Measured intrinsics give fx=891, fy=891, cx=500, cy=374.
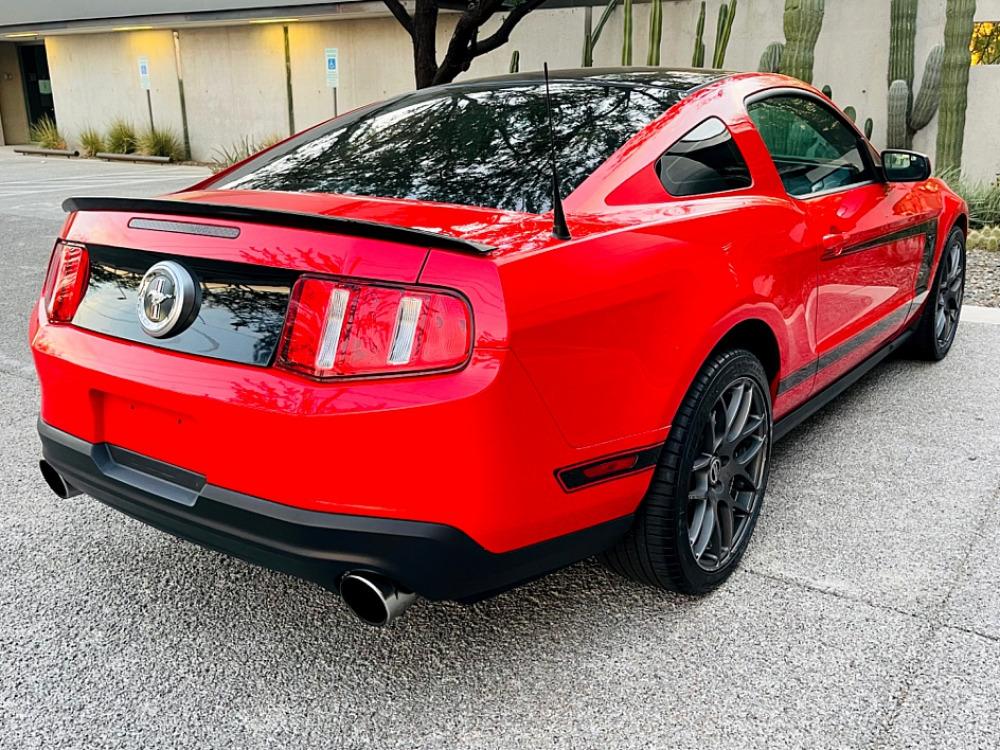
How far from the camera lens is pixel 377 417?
1.82 metres

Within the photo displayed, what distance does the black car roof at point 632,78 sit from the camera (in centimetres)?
285

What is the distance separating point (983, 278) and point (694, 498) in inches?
227

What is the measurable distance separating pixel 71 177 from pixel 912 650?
1695 cm

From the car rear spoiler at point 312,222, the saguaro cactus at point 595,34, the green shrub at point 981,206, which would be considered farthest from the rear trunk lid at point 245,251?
the saguaro cactus at point 595,34

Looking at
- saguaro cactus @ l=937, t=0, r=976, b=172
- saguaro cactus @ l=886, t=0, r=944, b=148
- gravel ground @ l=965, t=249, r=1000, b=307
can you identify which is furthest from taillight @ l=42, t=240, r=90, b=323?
saguaro cactus @ l=886, t=0, r=944, b=148

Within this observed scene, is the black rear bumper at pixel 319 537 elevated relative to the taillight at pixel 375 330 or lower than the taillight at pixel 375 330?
lower

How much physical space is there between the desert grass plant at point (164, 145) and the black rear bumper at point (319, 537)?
62.5 ft

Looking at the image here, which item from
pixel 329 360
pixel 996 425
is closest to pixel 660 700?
pixel 329 360

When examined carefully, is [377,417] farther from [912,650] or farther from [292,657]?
[912,650]

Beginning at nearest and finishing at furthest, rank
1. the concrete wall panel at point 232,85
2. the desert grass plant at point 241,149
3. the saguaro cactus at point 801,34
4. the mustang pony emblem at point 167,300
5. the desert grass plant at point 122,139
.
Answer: the mustang pony emblem at point 167,300
the saguaro cactus at point 801,34
the desert grass plant at point 241,149
the concrete wall panel at point 232,85
the desert grass plant at point 122,139

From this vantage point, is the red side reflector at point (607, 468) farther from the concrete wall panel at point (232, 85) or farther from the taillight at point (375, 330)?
the concrete wall panel at point (232, 85)

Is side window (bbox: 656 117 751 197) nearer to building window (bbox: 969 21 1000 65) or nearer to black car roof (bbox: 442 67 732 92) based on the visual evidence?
black car roof (bbox: 442 67 732 92)

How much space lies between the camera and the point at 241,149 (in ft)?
60.6

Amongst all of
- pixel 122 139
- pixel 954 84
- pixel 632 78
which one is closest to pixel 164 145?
pixel 122 139
